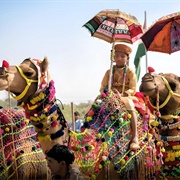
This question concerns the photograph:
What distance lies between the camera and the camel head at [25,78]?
4518 mm

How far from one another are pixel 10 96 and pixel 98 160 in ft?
3.77

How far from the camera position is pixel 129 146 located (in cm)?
492

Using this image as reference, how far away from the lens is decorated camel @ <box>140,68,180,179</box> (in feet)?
16.8

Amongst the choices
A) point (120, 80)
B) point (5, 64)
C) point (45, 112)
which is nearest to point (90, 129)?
point (45, 112)

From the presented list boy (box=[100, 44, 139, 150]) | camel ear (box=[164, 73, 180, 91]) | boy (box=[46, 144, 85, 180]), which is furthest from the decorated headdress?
boy (box=[100, 44, 139, 150])

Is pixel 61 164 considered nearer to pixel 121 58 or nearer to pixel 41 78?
pixel 41 78

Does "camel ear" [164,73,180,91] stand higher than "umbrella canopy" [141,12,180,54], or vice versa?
"umbrella canopy" [141,12,180,54]

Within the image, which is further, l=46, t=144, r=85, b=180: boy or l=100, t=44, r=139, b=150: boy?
l=100, t=44, r=139, b=150: boy

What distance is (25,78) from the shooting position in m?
4.66

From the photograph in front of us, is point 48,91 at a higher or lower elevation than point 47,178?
higher

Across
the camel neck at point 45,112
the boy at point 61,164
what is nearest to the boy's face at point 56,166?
the boy at point 61,164

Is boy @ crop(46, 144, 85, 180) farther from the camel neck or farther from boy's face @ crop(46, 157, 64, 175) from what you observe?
the camel neck

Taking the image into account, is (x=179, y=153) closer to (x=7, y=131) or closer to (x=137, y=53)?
(x=7, y=131)

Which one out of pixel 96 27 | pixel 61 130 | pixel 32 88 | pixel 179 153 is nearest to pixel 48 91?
pixel 32 88
